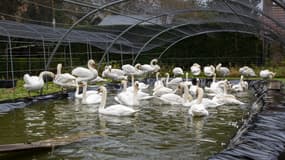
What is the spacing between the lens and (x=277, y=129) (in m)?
6.62

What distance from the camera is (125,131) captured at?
8203 millimetres

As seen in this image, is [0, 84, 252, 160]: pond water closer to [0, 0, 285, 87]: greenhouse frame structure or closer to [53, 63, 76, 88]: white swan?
[53, 63, 76, 88]: white swan

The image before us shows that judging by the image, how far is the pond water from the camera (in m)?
6.38

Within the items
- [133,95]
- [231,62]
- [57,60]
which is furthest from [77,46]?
[133,95]

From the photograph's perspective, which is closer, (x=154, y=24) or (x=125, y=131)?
(x=125, y=131)

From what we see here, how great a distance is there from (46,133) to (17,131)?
Result: 2.02 feet

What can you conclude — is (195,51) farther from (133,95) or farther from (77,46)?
(133,95)

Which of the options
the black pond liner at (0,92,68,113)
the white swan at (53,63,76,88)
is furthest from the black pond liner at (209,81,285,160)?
the white swan at (53,63,76,88)

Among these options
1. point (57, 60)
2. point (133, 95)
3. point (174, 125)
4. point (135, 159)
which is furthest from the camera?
point (57, 60)

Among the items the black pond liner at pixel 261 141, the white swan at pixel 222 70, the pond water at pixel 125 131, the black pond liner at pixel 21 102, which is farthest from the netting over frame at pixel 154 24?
the black pond liner at pixel 261 141

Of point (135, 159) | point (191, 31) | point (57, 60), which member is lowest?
point (135, 159)

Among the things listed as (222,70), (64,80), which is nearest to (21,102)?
(64,80)

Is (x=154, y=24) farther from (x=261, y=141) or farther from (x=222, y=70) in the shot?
(x=261, y=141)

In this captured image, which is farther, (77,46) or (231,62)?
(231,62)
